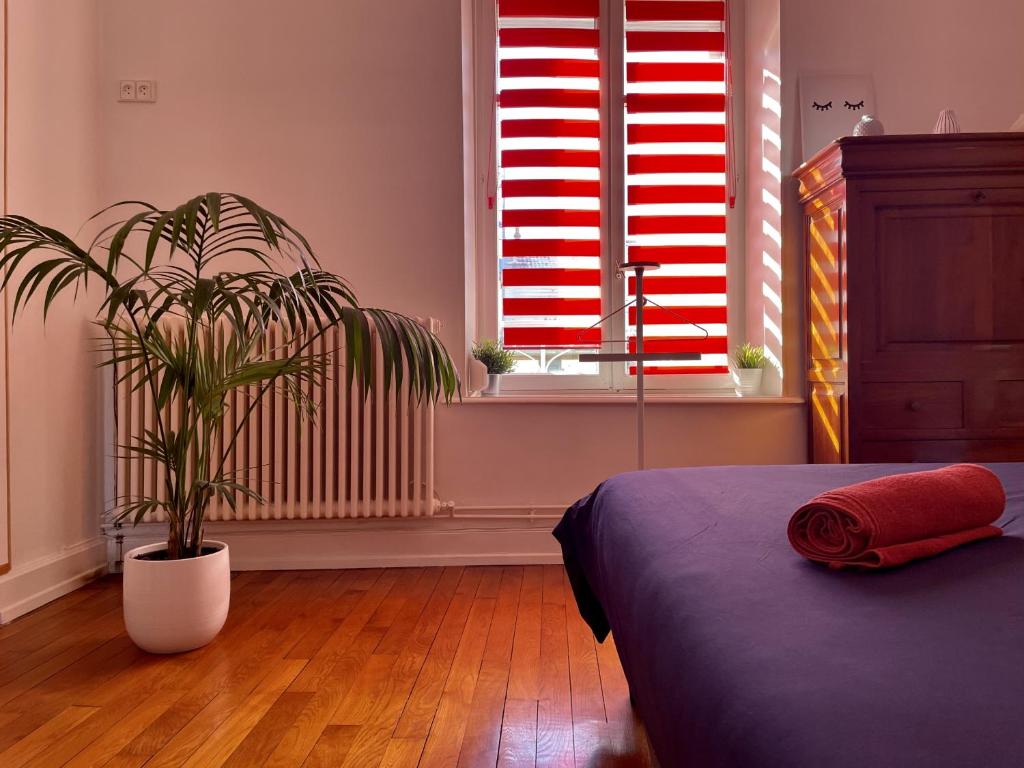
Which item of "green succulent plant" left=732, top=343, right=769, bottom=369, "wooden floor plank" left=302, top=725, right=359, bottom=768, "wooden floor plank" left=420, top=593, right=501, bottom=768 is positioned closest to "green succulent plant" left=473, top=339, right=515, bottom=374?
"green succulent plant" left=732, top=343, right=769, bottom=369

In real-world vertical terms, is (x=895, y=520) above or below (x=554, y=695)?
above

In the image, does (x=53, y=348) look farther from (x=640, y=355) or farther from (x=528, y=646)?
(x=640, y=355)

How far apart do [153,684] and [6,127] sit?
6.17 ft

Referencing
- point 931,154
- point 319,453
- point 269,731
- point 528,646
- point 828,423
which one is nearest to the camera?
point 269,731

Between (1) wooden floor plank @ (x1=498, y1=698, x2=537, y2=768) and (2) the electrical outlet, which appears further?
(2) the electrical outlet

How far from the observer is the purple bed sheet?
0.56 metres

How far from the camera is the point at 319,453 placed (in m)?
3.12

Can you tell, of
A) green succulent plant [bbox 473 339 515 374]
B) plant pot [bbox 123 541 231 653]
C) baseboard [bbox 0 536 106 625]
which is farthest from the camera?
green succulent plant [bbox 473 339 515 374]

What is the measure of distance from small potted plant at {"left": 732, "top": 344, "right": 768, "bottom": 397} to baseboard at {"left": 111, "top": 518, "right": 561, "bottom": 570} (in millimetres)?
1006

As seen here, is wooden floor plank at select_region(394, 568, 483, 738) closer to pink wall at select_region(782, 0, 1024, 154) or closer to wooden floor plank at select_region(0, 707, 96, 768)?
wooden floor plank at select_region(0, 707, 96, 768)

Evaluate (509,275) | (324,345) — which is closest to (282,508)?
(324,345)

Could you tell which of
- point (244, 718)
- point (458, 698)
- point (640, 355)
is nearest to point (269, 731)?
point (244, 718)

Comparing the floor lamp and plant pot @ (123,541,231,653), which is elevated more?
the floor lamp

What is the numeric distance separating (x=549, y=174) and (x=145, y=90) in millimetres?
1695
